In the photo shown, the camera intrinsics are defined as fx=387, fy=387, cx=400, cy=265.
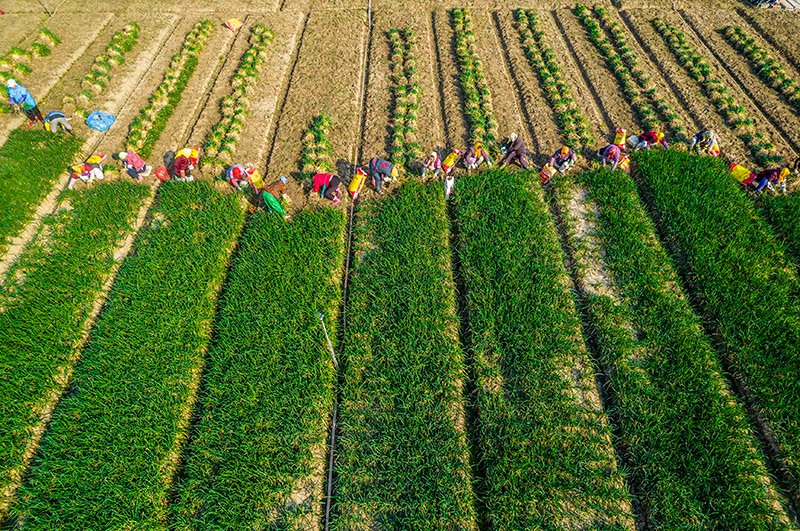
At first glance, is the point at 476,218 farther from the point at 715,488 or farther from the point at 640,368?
the point at 715,488

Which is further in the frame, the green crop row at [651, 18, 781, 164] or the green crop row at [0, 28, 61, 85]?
the green crop row at [0, 28, 61, 85]

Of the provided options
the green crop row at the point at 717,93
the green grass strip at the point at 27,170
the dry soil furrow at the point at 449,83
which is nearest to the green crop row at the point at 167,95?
the green grass strip at the point at 27,170

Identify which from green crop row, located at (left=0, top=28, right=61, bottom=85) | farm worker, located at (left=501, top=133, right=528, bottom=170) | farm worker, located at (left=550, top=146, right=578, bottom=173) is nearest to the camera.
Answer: farm worker, located at (left=550, top=146, right=578, bottom=173)

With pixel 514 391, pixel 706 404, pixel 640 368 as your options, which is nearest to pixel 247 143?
pixel 514 391

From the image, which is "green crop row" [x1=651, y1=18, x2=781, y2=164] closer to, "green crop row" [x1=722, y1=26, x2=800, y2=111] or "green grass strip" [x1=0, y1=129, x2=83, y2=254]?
"green crop row" [x1=722, y1=26, x2=800, y2=111]

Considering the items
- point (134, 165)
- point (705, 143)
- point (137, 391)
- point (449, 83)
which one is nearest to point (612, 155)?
point (705, 143)

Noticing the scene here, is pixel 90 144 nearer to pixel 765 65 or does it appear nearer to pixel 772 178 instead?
pixel 772 178

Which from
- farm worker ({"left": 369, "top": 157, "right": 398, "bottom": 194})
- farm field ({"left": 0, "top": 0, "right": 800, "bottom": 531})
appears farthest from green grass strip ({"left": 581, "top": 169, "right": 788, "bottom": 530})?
farm worker ({"left": 369, "top": 157, "right": 398, "bottom": 194})
